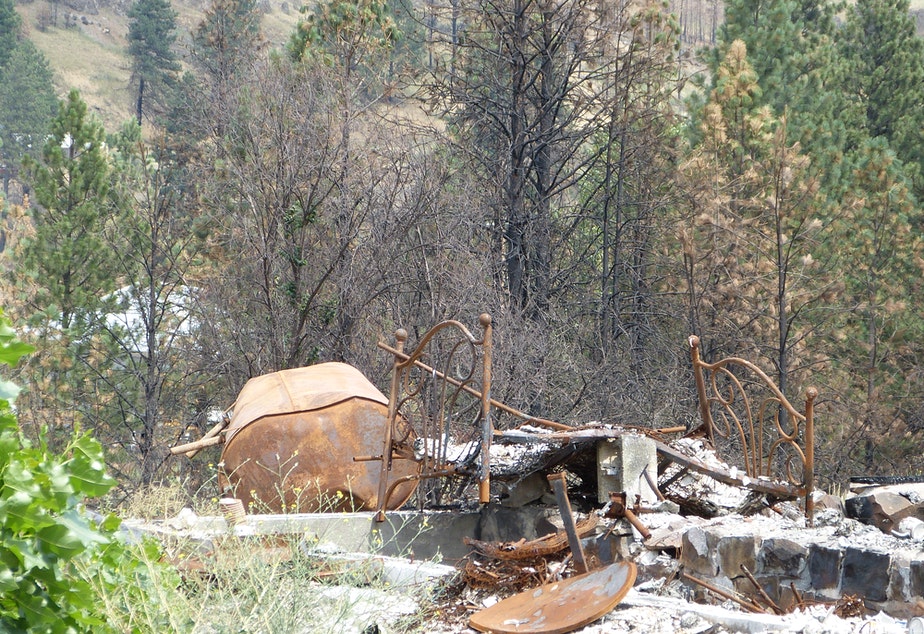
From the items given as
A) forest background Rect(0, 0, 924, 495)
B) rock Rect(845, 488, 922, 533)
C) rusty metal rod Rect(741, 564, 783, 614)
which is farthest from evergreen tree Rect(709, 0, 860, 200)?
rusty metal rod Rect(741, 564, 783, 614)

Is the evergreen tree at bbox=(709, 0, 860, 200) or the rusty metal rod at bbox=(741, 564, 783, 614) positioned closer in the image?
the rusty metal rod at bbox=(741, 564, 783, 614)

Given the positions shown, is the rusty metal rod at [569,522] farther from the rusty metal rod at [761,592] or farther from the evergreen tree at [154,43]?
the evergreen tree at [154,43]

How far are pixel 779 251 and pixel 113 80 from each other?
5579 centimetres

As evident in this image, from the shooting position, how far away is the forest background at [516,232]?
52.5ft

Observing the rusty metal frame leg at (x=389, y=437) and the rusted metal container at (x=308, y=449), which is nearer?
the rusty metal frame leg at (x=389, y=437)

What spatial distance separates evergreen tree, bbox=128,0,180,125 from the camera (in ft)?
165

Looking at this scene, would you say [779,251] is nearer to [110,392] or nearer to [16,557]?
[110,392]

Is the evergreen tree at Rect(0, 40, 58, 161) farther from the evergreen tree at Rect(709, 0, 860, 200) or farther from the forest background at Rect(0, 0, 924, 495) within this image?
the evergreen tree at Rect(709, 0, 860, 200)

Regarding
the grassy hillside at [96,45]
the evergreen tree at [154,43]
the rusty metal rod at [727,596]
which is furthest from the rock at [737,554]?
the grassy hillside at [96,45]

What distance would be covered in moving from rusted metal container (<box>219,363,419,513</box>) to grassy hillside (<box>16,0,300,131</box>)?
165 ft

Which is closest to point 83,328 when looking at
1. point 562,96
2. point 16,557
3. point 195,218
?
point 195,218

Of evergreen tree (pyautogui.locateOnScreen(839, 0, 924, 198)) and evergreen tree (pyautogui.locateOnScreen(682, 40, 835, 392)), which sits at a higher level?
evergreen tree (pyautogui.locateOnScreen(839, 0, 924, 198))

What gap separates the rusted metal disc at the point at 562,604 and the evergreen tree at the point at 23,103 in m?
42.5

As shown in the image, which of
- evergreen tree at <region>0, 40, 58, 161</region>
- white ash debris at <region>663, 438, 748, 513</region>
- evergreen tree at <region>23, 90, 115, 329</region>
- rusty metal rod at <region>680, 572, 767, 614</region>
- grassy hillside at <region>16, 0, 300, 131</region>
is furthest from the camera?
grassy hillside at <region>16, 0, 300, 131</region>
